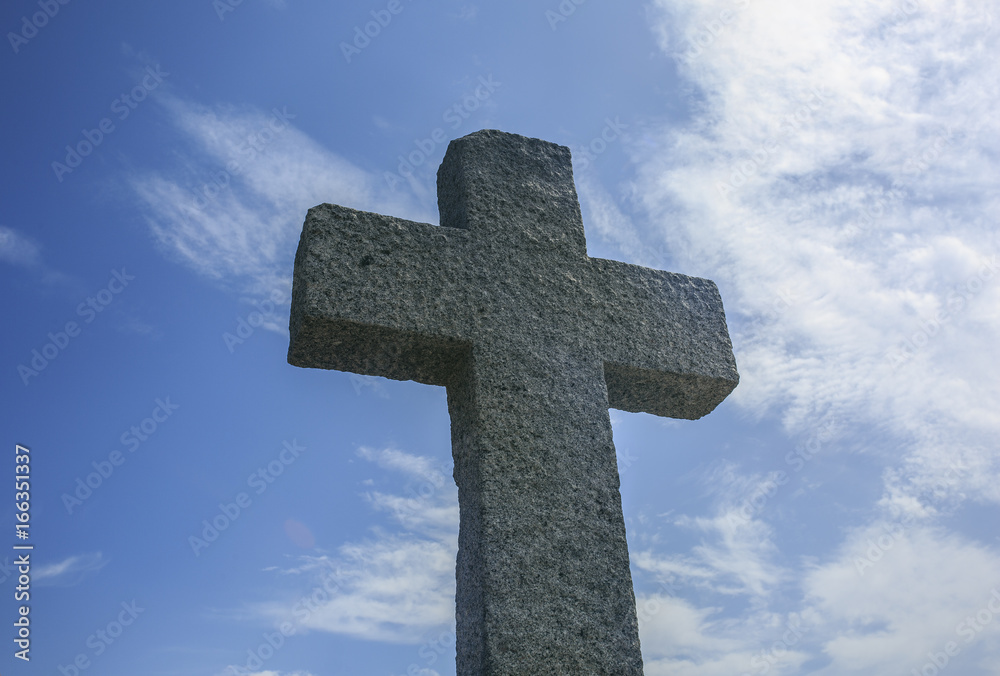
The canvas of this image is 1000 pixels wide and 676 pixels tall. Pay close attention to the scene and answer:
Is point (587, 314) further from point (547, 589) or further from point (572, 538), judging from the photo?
point (547, 589)

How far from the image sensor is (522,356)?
329cm

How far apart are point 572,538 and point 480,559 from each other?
389 millimetres

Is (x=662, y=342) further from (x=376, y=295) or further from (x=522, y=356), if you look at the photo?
(x=376, y=295)

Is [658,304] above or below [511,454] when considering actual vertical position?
above

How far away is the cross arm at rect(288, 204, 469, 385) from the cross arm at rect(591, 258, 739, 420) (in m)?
0.74

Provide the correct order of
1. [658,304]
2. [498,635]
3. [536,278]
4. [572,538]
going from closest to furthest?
[498,635], [572,538], [536,278], [658,304]

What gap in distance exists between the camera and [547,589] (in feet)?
9.37

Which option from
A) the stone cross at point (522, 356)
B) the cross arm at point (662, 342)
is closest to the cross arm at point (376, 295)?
the stone cross at point (522, 356)

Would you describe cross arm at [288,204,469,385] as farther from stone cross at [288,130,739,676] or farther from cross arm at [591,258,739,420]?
cross arm at [591,258,739,420]

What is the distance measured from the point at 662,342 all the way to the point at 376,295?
1400 millimetres

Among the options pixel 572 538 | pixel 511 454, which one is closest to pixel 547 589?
pixel 572 538

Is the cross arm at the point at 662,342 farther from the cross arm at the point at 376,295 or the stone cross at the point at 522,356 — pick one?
the cross arm at the point at 376,295

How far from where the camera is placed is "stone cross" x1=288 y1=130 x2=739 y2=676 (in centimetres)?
286

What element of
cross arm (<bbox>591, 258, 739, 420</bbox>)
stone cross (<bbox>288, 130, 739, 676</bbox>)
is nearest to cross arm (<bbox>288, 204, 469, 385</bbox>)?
stone cross (<bbox>288, 130, 739, 676</bbox>)
